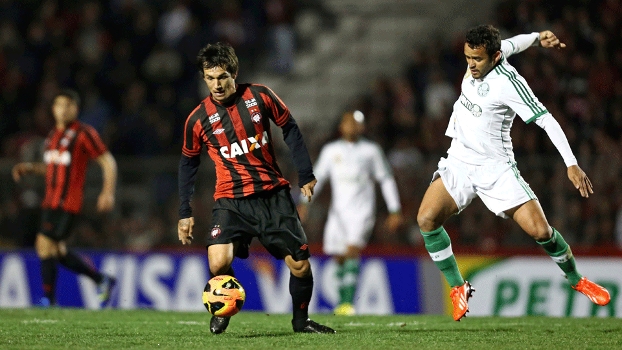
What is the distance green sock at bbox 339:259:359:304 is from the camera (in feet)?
39.1

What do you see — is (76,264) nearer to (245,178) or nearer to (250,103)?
(245,178)

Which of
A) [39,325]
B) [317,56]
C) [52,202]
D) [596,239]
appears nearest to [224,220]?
[39,325]

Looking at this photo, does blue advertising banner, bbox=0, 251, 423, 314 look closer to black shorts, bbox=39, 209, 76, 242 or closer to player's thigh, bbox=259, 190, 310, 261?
black shorts, bbox=39, 209, 76, 242

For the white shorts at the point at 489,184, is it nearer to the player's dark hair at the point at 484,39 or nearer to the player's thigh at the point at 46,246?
the player's dark hair at the point at 484,39

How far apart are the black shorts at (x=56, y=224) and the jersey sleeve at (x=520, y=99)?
5583 millimetres

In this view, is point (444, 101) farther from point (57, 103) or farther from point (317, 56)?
point (57, 103)

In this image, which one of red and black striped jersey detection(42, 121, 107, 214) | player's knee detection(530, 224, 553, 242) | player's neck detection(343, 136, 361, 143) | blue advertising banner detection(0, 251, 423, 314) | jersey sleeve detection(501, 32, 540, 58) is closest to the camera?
player's knee detection(530, 224, 553, 242)

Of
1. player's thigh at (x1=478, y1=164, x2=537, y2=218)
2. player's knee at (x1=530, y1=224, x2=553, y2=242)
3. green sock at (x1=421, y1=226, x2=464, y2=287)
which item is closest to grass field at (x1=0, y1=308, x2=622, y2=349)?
green sock at (x1=421, y1=226, x2=464, y2=287)

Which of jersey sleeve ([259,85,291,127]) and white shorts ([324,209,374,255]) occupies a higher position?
jersey sleeve ([259,85,291,127])

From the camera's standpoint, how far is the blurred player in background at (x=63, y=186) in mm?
11062

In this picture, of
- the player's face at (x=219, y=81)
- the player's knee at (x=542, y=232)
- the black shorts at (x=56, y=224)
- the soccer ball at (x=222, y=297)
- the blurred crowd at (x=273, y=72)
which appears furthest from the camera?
the blurred crowd at (x=273, y=72)

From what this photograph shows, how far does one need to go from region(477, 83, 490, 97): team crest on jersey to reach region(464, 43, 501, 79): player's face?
0.23 ft

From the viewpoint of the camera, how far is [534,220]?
24.5 ft

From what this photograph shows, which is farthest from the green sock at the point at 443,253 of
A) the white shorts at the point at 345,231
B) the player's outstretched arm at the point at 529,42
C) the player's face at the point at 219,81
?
the white shorts at the point at 345,231
